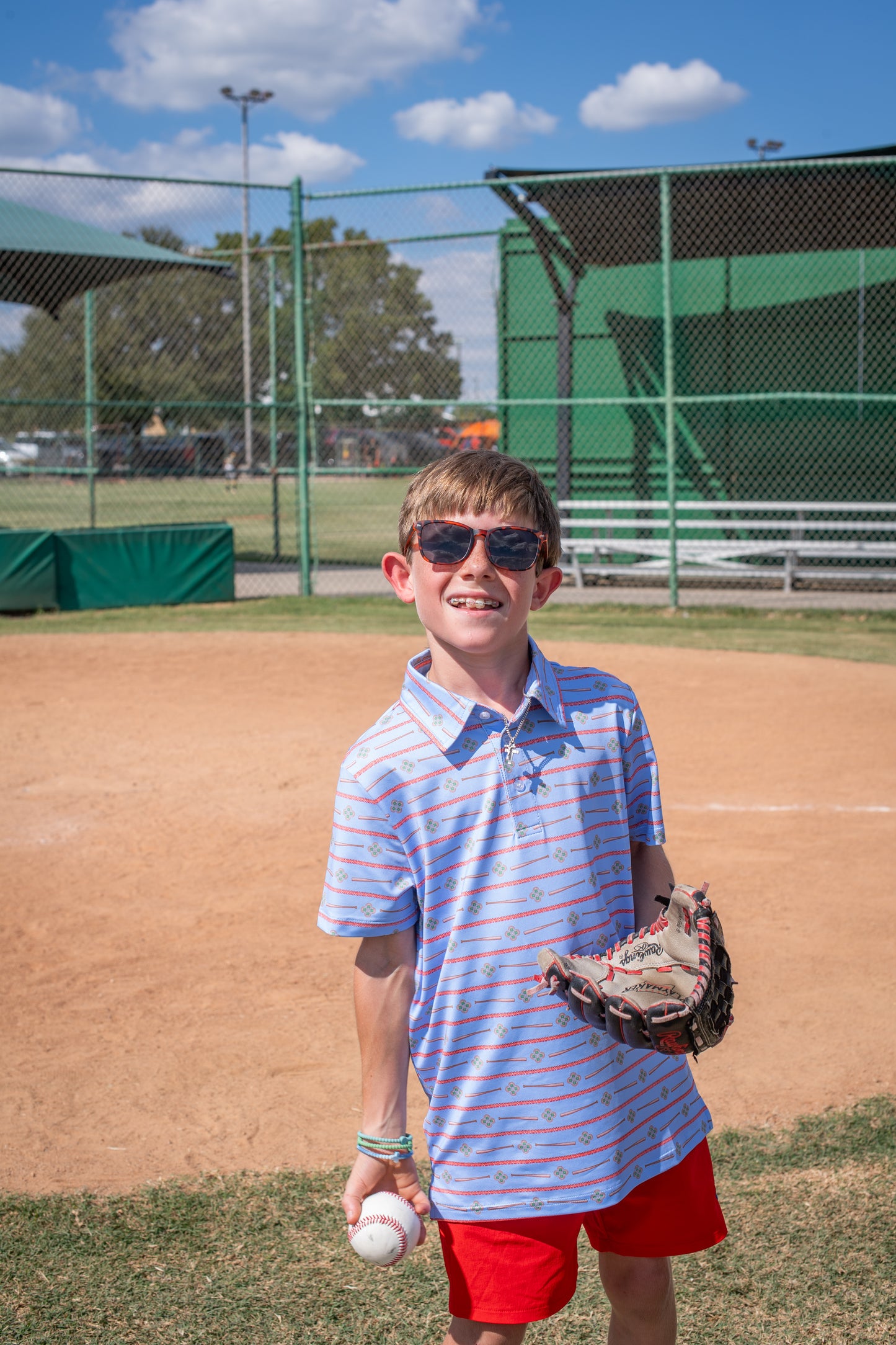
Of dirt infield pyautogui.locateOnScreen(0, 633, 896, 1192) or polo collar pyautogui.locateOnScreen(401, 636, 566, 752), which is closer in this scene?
polo collar pyautogui.locateOnScreen(401, 636, 566, 752)

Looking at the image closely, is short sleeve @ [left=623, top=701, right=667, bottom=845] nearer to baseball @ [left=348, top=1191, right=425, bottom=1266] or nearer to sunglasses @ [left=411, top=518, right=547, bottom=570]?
sunglasses @ [left=411, top=518, right=547, bottom=570]

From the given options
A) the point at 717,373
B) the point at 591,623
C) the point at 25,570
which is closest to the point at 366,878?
the point at 591,623

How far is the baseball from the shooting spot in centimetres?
165

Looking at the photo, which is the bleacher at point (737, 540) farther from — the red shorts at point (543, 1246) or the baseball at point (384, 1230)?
the baseball at point (384, 1230)

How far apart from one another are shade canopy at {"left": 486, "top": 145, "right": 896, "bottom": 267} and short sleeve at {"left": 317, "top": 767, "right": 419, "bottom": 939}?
11.0 meters

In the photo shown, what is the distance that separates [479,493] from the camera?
5.99ft

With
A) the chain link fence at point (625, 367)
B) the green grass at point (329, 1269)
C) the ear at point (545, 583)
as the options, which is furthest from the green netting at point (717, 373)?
the ear at point (545, 583)

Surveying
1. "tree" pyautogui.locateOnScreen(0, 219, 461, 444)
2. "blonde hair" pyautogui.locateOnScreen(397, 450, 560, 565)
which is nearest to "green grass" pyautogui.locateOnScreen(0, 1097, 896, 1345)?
"blonde hair" pyautogui.locateOnScreen(397, 450, 560, 565)

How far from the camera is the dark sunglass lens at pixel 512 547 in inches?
71.0

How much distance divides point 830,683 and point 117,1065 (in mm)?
6305

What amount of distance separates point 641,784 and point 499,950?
1.18 feet

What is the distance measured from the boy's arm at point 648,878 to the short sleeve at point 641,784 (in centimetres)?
3

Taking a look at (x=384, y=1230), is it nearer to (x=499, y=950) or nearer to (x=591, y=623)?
(x=499, y=950)

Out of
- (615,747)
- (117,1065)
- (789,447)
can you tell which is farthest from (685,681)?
(789,447)
